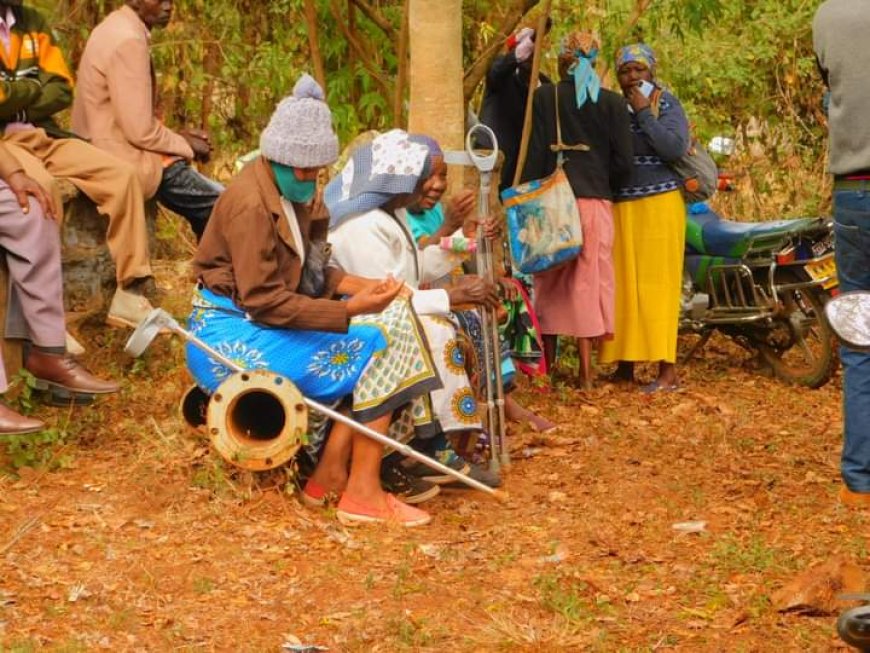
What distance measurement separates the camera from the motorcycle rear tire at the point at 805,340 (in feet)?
28.7

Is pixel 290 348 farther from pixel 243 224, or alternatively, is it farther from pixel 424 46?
pixel 424 46

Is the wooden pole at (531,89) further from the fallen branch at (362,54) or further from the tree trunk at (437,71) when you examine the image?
the fallen branch at (362,54)

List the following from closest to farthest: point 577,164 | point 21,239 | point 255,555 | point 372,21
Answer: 1. point 255,555
2. point 21,239
3. point 577,164
4. point 372,21

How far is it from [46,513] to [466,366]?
6.24ft

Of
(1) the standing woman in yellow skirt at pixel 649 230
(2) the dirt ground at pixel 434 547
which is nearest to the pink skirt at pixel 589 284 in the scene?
(1) the standing woman in yellow skirt at pixel 649 230

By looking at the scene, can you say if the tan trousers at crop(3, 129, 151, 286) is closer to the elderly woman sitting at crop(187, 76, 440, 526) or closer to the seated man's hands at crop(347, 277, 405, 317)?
the elderly woman sitting at crop(187, 76, 440, 526)

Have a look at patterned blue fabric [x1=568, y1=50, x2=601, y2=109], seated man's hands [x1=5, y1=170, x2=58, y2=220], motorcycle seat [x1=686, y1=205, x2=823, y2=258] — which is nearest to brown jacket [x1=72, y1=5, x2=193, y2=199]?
seated man's hands [x1=5, y1=170, x2=58, y2=220]

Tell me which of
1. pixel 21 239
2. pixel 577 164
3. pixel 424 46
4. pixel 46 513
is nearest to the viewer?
pixel 46 513

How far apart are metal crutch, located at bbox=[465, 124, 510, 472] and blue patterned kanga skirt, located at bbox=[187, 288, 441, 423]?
0.68 m

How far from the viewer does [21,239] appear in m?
6.54

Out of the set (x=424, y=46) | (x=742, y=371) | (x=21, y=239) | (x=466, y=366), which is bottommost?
(x=742, y=371)

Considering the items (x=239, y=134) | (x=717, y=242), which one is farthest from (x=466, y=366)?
(x=239, y=134)

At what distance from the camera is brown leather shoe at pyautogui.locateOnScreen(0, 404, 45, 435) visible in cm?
637

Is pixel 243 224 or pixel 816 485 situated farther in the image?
pixel 816 485
